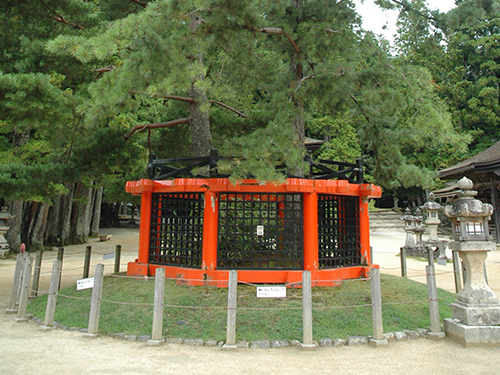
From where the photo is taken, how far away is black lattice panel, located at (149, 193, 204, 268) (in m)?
6.65

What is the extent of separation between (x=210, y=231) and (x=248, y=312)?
1.69 metres

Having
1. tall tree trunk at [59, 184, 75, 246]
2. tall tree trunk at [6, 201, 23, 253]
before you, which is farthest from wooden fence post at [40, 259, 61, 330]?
tall tree trunk at [59, 184, 75, 246]

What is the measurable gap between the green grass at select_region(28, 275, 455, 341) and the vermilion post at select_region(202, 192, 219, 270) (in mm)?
455

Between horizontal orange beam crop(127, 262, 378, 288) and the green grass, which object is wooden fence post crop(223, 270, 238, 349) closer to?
the green grass

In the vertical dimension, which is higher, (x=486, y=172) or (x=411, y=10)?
(x=411, y=10)

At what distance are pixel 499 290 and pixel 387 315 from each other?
4.14 meters

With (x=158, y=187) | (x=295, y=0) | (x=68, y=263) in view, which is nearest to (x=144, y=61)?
(x=158, y=187)

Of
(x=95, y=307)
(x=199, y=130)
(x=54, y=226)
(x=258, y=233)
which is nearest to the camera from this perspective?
(x=95, y=307)

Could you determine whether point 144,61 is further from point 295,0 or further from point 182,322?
point 295,0

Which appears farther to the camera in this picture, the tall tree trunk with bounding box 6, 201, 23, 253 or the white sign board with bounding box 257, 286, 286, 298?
the tall tree trunk with bounding box 6, 201, 23, 253

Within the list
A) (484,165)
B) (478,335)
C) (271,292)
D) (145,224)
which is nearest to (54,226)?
(145,224)

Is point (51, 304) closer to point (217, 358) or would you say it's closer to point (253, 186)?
point (217, 358)

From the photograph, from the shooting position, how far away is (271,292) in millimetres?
4438

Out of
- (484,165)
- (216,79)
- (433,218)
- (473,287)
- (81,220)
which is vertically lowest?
(473,287)
